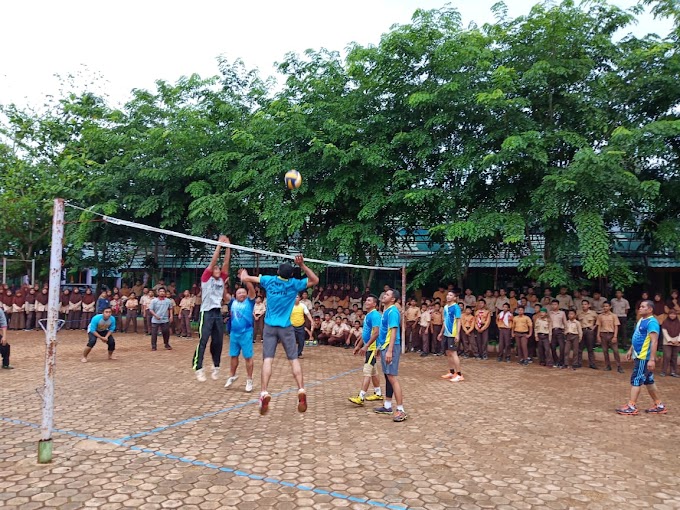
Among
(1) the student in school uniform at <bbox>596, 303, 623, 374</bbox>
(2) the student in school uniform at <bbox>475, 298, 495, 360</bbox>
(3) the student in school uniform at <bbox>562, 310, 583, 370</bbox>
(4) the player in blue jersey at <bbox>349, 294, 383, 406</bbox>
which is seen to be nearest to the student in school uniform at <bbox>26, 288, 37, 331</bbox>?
(2) the student in school uniform at <bbox>475, 298, 495, 360</bbox>

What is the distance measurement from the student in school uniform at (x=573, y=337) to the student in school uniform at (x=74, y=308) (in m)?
16.7

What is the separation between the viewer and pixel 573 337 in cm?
1272

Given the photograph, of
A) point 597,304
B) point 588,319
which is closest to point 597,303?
point 597,304

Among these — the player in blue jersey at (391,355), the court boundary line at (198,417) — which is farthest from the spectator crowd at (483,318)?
the player in blue jersey at (391,355)

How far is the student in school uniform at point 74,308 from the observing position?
1958 centimetres

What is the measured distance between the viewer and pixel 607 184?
1260 centimetres

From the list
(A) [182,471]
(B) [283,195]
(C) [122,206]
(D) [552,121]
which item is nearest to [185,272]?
(C) [122,206]

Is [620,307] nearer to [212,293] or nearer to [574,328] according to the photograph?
[574,328]

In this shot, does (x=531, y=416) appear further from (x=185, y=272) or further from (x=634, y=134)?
(x=185, y=272)

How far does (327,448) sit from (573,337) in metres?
9.01

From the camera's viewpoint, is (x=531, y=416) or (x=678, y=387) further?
(x=678, y=387)

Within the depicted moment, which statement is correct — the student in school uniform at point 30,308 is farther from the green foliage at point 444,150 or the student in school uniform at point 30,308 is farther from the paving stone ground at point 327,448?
the paving stone ground at point 327,448

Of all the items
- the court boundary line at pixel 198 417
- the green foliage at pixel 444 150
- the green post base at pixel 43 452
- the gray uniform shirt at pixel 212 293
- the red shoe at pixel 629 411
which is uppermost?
the green foliage at pixel 444 150

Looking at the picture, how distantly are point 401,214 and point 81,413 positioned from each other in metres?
10.5
